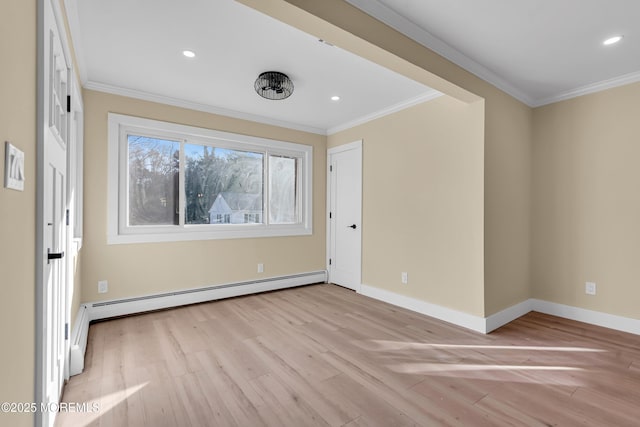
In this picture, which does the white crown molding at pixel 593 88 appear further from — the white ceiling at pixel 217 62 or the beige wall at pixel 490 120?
the white ceiling at pixel 217 62

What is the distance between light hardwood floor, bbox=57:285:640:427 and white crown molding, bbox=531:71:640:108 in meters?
A: 2.44

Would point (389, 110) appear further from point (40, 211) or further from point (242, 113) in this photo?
point (40, 211)

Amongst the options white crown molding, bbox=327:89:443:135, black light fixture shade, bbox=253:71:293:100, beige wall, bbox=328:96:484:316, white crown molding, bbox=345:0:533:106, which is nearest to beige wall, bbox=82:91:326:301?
white crown molding, bbox=327:89:443:135

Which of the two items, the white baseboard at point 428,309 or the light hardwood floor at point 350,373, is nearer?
the light hardwood floor at point 350,373

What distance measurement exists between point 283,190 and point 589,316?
159 inches

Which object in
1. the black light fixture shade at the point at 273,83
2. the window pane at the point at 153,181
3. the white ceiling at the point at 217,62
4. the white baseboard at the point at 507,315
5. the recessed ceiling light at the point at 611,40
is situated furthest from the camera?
the window pane at the point at 153,181

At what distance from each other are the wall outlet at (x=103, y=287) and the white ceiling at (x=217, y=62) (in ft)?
6.76

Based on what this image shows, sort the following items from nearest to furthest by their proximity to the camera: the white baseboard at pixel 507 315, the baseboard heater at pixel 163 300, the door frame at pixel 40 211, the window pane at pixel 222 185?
the door frame at pixel 40 211
the baseboard heater at pixel 163 300
the white baseboard at pixel 507 315
the window pane at pixel 222 185

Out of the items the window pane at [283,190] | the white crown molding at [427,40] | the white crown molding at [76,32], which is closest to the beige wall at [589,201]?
the white crown molding at [427,40]

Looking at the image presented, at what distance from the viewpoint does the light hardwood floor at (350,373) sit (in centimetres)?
176

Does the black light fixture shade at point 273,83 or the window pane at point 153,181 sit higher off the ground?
the black light fixture shade at point 273,83

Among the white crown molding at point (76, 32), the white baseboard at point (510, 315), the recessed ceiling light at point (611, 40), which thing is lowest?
the white baseboard at point (510, 315)

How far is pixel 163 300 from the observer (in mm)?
3555
